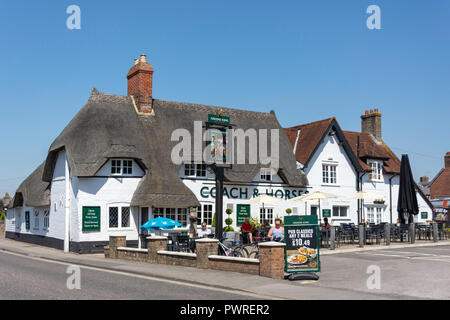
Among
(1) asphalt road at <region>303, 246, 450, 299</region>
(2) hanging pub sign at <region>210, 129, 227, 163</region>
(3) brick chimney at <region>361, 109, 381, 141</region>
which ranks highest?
(3) brick chimney at <region>361, 109, 381, 141</region>

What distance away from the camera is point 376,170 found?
36656mm

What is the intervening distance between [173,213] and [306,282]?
14612mm

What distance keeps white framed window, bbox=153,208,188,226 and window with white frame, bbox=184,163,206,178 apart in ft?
7.04

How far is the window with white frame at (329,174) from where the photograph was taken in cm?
3391

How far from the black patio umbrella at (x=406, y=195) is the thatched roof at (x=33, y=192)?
20.1 metres

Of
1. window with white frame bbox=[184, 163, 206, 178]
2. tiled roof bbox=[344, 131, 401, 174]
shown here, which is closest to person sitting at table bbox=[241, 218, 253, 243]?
window with white frame bbox=[184, 163, 206, 178]

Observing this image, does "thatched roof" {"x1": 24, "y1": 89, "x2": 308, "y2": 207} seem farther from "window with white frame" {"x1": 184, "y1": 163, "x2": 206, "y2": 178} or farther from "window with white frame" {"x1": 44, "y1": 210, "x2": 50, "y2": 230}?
"window with white frame" {"x1": 44, "y1": 210, "x2": 50, "y2": 230}

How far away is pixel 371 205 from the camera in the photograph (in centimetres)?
3594

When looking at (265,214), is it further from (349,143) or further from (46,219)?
(46,219)

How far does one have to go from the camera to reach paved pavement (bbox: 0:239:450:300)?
1136 centimetres

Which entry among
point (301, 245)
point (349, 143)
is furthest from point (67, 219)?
point (349, 143)

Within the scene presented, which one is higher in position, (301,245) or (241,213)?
(241,213)
